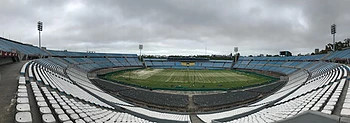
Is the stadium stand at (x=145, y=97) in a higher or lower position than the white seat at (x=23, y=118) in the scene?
lower

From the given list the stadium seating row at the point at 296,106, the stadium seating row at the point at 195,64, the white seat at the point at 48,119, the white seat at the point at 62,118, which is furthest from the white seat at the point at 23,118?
the stadium seating row at the point at 195,64

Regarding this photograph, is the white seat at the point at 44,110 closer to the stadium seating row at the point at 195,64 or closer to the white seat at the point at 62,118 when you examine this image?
the white seat at the point at 62,118

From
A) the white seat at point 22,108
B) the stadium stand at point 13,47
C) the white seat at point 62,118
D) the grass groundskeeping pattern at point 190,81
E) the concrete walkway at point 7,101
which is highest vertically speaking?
the stadium stand at point 13,47

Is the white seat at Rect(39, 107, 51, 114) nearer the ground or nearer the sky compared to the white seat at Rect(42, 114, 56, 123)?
nearer the sky

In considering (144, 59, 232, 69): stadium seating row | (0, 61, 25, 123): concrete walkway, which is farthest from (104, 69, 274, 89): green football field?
(144, 59, 232, 69): stadium seating row

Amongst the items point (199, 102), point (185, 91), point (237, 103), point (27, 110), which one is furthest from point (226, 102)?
point (27, 110)

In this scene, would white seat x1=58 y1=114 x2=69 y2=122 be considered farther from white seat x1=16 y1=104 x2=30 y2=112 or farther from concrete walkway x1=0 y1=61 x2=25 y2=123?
concrete walkway x1=0 y1=61 x2=25 y2=123

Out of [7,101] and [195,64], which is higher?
[7,101]

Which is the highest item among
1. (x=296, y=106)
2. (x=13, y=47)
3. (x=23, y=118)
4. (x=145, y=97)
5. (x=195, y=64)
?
(x=13, y=47)

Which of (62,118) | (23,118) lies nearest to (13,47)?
(62,118)

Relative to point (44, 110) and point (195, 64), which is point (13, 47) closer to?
point (44, 110)

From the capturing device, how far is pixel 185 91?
2498cm

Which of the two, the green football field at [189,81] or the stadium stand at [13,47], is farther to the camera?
the green football field at [189,81]

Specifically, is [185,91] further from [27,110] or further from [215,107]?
[27,110]
